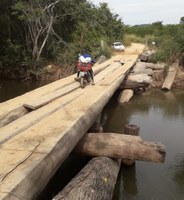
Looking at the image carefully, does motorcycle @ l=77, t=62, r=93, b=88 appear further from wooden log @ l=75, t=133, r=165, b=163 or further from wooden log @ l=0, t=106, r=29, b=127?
wooden log @ l=75, t=133, r=165, b=163

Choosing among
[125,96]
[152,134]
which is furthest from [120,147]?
[125,96]

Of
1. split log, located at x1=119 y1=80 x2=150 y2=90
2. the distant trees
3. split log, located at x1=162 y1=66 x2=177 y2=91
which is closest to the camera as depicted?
split log, located at x1=119 y1=80 x2=150 y2=90

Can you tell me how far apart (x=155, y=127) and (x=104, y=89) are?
1986 mm

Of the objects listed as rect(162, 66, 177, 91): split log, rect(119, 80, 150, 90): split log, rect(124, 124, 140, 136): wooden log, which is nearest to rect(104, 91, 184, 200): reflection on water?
rect(162, 66, 177, 91): split log

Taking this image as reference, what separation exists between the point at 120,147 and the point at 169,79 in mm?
11192

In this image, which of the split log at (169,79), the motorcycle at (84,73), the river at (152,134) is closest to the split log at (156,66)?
the split log at (169,79)

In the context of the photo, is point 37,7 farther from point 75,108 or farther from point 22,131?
point 22,131

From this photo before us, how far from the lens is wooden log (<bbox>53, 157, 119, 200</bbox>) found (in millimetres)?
4421

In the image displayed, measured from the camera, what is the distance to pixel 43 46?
19.6 m

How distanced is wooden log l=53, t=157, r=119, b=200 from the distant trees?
43.7 ft

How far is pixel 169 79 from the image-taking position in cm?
1650

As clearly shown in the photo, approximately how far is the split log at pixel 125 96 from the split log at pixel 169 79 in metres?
2.54

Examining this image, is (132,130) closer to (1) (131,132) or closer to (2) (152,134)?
(1) (131,132)

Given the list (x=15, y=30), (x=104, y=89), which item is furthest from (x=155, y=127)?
(x=15, y=30)
